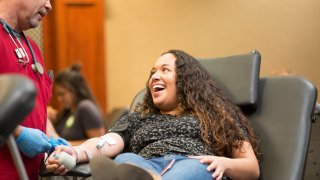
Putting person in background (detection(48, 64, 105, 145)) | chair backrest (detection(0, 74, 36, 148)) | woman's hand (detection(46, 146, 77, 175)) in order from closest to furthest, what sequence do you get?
1. chair backrest (detection(0, 74, 36, 148))
2. woman's hand (detection(46, 146, 77, 175))
3. person in background (detection(48, 64, 105, 145))

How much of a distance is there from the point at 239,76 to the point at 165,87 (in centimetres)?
35

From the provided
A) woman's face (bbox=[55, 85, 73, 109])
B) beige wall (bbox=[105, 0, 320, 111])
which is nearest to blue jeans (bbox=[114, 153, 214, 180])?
woman's face (bbox=[55, 85, 73, 109])

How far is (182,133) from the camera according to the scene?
1.88 meters

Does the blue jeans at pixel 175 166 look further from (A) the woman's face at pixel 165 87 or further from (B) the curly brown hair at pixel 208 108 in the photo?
(A) the woman's face at pixel 165 87

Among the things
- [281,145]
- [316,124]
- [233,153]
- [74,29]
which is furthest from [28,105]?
[74,29]

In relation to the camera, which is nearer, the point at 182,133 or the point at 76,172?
the point at 76,172

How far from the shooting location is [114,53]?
5020 mm

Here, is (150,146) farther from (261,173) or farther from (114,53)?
(114,53)

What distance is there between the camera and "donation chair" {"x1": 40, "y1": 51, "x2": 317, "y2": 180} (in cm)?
189

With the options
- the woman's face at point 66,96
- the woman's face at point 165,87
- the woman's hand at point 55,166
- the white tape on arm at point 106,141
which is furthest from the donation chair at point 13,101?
the woman's face at point 66,96

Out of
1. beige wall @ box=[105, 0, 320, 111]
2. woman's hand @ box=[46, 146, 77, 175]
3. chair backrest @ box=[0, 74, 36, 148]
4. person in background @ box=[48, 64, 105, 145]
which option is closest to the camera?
chair backrest @ box=[0, 74, 36, 148]

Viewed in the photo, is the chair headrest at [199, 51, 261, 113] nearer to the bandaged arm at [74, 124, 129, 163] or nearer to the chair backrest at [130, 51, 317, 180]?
the chair backrest at [130, 51, 317, 180]

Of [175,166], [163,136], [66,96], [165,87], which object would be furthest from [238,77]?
[66,96]

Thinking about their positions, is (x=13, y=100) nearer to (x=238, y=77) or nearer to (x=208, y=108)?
(x=208, y=108)
